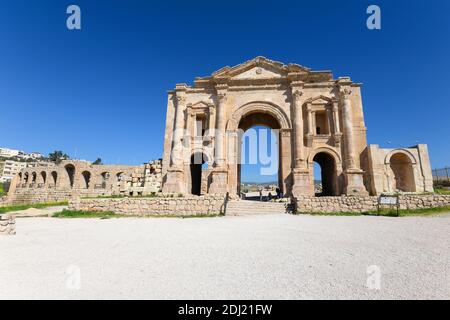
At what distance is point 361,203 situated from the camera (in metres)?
12.9

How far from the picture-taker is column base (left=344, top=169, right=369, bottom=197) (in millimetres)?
17594

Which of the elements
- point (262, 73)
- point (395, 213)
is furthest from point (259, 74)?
point (395, 213)

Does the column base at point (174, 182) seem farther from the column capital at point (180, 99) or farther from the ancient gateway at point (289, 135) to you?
the column capital at point (180, 99)

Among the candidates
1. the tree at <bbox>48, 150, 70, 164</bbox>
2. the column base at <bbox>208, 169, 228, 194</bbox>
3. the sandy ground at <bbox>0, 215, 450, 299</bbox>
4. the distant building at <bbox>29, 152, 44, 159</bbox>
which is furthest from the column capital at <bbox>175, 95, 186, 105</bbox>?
the distant building at <bbox>29, 152, 44, 159</bbox>

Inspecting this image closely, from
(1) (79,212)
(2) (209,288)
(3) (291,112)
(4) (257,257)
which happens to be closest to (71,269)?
(2) (209,288)

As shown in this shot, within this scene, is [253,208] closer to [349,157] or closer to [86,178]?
[349,157]

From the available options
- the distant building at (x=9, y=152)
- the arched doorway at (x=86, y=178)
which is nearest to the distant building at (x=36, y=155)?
the distant building at (x=9, y=152)

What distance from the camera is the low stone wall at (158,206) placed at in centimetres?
1407

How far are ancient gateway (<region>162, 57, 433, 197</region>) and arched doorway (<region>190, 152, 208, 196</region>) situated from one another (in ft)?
0.36

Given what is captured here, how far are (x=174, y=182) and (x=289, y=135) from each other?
1145cm

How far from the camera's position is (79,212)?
13.9 metres

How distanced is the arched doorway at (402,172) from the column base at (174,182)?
1907 cm

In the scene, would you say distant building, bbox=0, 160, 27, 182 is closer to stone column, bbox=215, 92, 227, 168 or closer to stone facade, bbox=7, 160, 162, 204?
stone facade, bbox=7, 160, 162, 204

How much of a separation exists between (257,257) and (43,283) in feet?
12.6
